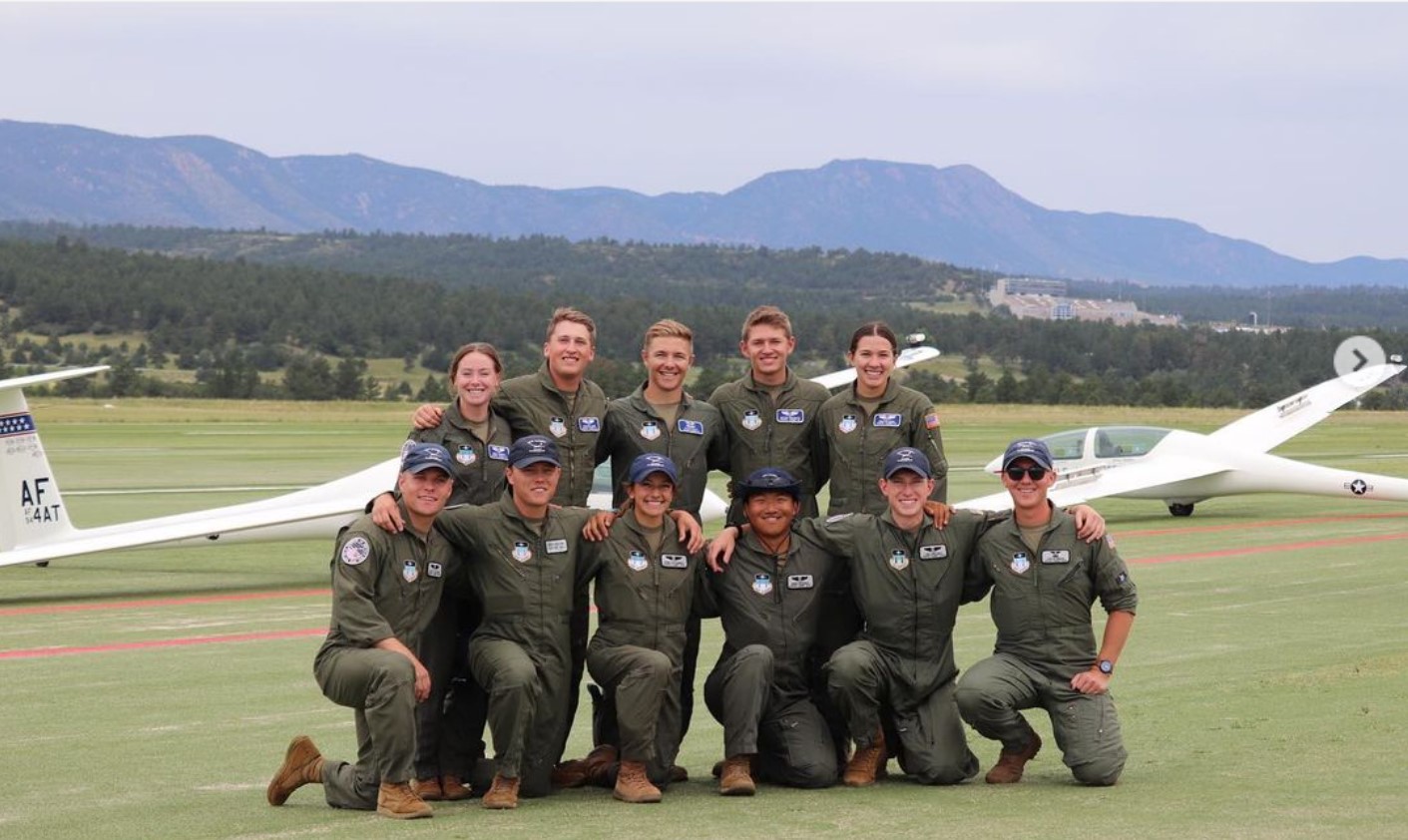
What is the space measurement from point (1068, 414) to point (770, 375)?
210ft

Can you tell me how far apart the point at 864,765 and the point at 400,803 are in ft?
6.91

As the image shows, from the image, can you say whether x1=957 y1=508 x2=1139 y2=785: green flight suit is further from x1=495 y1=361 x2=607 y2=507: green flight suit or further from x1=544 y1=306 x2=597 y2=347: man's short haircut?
Result: x1=544 y1=306 x2=597 y2=347: man's short haircut

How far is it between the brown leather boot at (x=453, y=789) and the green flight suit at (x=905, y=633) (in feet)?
5.48

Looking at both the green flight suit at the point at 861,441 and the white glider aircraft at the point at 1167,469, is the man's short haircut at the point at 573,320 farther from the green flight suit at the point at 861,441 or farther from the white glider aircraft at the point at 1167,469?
the white glider aircraft at the point at 1167,469

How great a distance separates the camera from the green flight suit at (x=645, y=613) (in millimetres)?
7730

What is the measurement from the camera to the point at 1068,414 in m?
70.9

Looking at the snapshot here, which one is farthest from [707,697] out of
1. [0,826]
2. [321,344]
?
[321,344]

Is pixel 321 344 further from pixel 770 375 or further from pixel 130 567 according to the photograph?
pixel 770 375

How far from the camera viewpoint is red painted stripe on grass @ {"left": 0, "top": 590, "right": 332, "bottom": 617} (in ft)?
51.6

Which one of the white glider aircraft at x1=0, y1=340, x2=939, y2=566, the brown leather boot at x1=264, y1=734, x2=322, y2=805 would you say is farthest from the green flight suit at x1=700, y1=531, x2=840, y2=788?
the white glider aircraft at x1=0, y1=340, x2=939, y2=566

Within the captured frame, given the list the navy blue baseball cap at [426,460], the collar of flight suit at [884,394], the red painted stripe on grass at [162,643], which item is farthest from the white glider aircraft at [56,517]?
the navy blue baseball cap at [426,460]

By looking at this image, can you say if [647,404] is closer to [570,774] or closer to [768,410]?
[768,410]

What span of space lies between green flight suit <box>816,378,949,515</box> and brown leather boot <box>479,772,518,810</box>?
215 cm

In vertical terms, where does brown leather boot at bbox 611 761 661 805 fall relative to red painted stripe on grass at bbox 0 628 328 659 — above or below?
above
